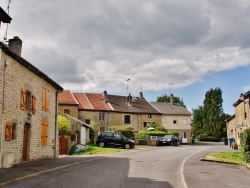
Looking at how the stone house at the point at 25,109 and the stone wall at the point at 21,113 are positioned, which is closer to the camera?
the stone house at the point at 25,109

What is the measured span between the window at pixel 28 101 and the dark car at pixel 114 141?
52.3ft

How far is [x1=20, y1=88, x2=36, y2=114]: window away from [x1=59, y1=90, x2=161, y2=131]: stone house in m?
25.8

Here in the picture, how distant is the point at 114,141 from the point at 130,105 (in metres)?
20.3

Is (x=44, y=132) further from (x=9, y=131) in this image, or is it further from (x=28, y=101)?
(x=9, y=131)

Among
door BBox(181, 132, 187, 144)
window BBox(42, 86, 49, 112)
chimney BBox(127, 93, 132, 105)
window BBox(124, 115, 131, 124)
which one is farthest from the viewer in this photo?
door BBox(181, 132, 187, 144)

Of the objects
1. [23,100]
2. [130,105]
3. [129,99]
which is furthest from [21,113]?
[129,99]

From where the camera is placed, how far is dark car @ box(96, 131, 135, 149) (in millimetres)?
32812

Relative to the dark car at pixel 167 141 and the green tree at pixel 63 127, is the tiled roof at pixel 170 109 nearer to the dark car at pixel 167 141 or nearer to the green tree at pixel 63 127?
the dark car at pixel 167 141

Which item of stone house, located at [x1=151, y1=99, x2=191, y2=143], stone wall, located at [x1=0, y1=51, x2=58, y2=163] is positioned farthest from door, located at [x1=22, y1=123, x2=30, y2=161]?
stone house, located at [x1=151, y1=99, x2=191, y2=143]

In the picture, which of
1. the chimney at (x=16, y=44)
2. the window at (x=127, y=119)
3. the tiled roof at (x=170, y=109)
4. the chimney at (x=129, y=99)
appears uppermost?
the chimney at (x=16, y=44)

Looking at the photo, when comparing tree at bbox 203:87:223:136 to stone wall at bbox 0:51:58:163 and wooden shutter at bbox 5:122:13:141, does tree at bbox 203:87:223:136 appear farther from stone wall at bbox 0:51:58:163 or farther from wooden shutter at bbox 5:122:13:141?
wooden shutter at bbox 5:122:13:141

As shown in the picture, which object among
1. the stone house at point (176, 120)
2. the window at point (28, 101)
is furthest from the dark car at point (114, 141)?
the stone house at point (176, 120)

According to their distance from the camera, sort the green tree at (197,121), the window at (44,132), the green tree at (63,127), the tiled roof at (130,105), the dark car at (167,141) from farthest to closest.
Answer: the green tree at (197,121) → the tiled roof at (130,105) → the dark car at (167,141) → the green tree at (63,127) → the window at (44,132)

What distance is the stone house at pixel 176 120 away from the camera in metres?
54.2
